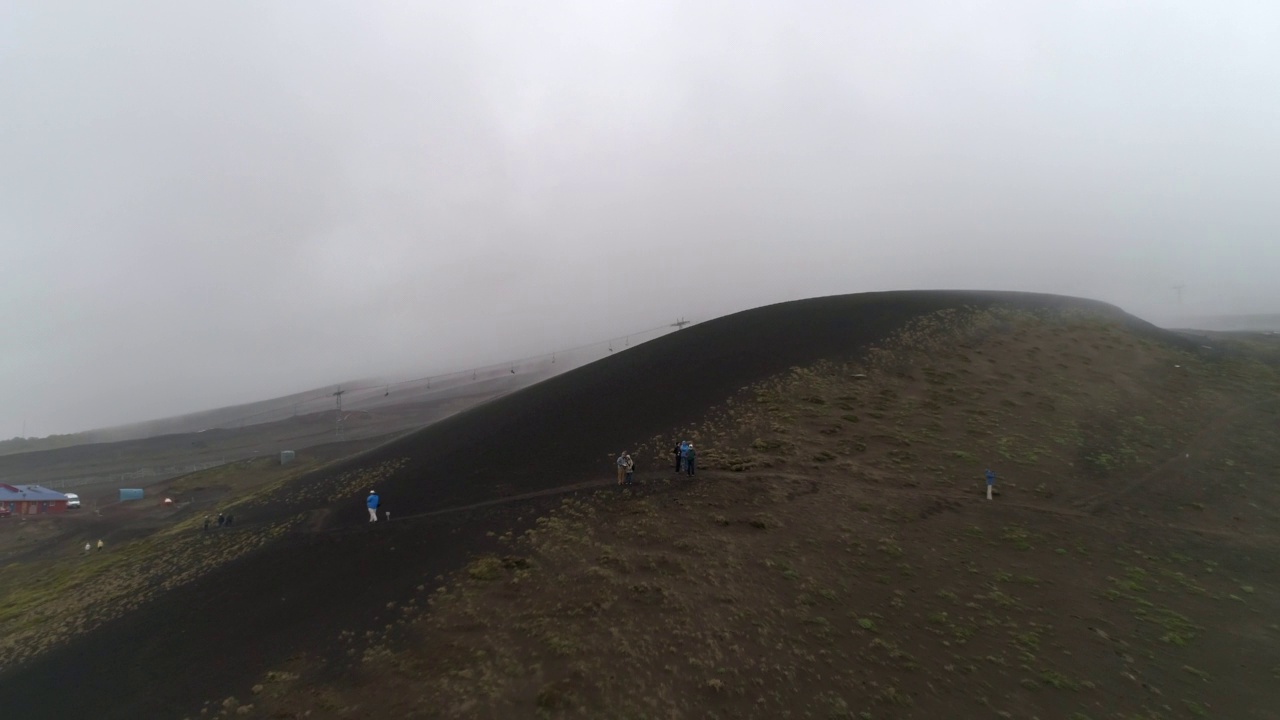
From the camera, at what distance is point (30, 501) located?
58375mm

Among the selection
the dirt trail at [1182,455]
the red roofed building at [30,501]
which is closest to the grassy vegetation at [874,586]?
the dirt trail at [1182,455]

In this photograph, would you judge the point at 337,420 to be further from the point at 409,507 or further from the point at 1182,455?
the point at 1182,455

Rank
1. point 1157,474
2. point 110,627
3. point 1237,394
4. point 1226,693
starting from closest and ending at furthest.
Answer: point 1226,693
point 110,627
point 1157,474
point 1237,394

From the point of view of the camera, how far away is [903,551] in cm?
1891

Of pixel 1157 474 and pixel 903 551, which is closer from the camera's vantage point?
pixel 903 551

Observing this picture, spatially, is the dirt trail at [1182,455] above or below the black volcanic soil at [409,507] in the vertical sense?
below

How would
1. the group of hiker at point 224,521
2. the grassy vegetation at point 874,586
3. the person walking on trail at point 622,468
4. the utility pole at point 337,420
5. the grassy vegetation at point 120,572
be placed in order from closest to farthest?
the grassy vegetation at point 874,586
the grassy vegetation at point 120,572
the person walking on trail at point 622,468
the group of hiker at point 224,521
the utility pole at point 337,420

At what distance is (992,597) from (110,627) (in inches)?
1152

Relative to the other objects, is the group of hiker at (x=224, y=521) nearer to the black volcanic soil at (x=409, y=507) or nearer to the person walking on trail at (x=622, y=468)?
the black volcanic soil at (x=409, y=507)

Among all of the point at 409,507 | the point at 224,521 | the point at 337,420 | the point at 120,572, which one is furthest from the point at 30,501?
the point at 409,507

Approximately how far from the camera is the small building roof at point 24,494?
57.8 metres

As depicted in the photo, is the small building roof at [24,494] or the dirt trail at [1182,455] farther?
the small building roof at [24,494]

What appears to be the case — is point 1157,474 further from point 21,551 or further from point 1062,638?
point 21,551

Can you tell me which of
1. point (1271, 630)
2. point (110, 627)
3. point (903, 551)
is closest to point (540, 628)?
point (903, 551)
